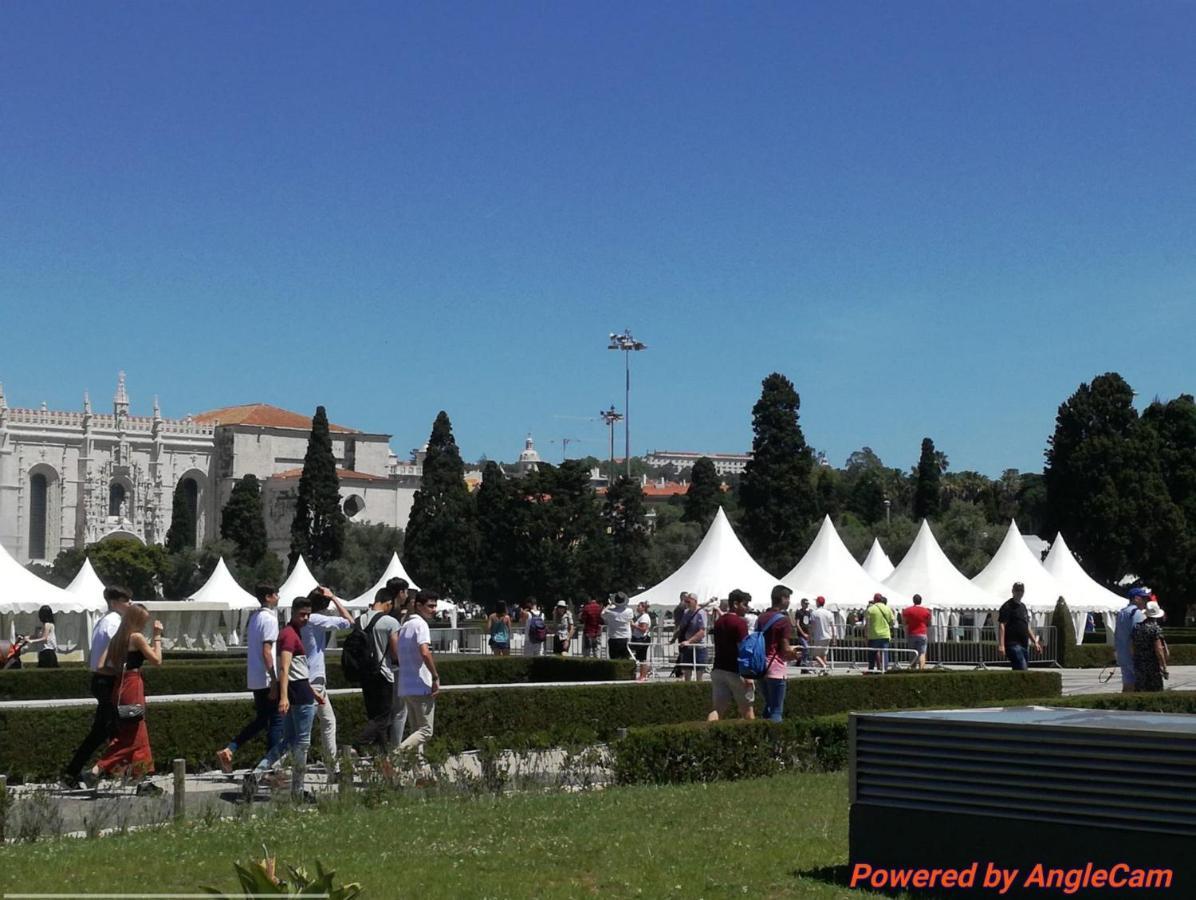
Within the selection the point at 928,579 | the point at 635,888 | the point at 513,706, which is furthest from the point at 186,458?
the point at 635,888

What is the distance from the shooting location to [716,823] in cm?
859

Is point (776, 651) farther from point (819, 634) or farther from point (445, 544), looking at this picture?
point (445, 544)

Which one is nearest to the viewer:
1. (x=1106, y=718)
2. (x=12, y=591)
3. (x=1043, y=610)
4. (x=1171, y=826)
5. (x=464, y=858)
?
(x=1171, y=826)

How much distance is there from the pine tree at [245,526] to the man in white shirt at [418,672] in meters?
83.0

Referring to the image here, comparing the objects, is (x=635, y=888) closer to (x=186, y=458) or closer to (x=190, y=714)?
(x=190, y=714)

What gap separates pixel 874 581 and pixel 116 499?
9559 centimetres

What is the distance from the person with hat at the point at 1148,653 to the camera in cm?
1511

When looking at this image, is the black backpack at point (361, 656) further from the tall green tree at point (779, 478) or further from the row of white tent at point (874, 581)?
the tall green tree at point (779, 478)

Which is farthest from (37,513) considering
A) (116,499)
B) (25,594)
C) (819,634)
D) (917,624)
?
(917,624)

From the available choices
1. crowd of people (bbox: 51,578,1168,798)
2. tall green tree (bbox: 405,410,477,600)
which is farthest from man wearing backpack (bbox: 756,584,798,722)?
tall green tree (bbox: 405,410,477,600)

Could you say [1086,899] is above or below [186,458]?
below

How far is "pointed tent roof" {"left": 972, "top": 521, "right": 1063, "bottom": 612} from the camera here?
3306 cm

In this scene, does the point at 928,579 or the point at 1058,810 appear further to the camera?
the point at 928,579

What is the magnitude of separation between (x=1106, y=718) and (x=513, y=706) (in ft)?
29.4
